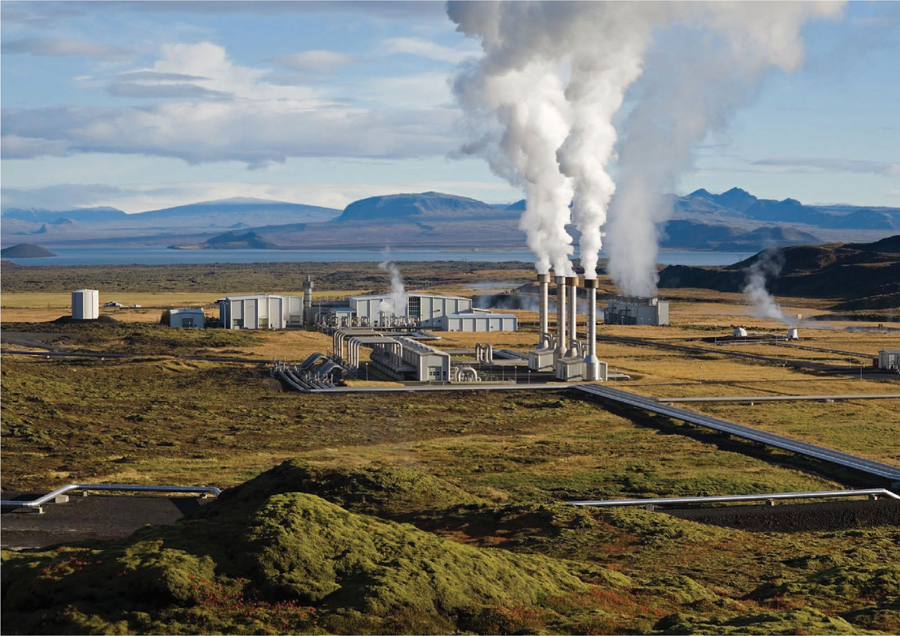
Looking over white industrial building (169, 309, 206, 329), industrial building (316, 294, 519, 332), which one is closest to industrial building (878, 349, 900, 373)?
industrial building (316, 294, 519, 332)

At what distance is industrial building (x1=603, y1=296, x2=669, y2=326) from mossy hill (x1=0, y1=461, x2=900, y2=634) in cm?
11290

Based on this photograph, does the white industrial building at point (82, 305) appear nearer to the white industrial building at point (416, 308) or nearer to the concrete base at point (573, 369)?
the white industrial building at point (416, 308)

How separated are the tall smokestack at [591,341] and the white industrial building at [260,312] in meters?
55.3

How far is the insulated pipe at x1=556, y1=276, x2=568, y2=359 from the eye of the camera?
91688mm

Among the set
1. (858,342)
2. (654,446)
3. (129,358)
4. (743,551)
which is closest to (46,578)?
(743,551)

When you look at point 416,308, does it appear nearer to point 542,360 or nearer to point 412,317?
point 412,317

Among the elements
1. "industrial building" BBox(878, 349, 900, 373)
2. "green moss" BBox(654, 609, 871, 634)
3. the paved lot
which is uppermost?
"industrial building" BBox(878, 349, 900, 373)

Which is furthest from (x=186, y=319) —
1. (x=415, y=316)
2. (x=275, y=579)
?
(x=275, y=579)

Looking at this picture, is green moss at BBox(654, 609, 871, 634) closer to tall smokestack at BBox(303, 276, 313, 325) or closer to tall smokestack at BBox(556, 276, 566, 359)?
tall smokestack at BBox(556, 276, 566, 359)

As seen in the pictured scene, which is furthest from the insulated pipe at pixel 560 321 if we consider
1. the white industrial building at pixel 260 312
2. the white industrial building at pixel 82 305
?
the white industrial building at pixel 82 305

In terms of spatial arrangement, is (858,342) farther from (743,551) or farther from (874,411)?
(743,551)

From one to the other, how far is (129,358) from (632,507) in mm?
66909

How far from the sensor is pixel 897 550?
37812 mm

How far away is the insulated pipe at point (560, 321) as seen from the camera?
91.7 m
